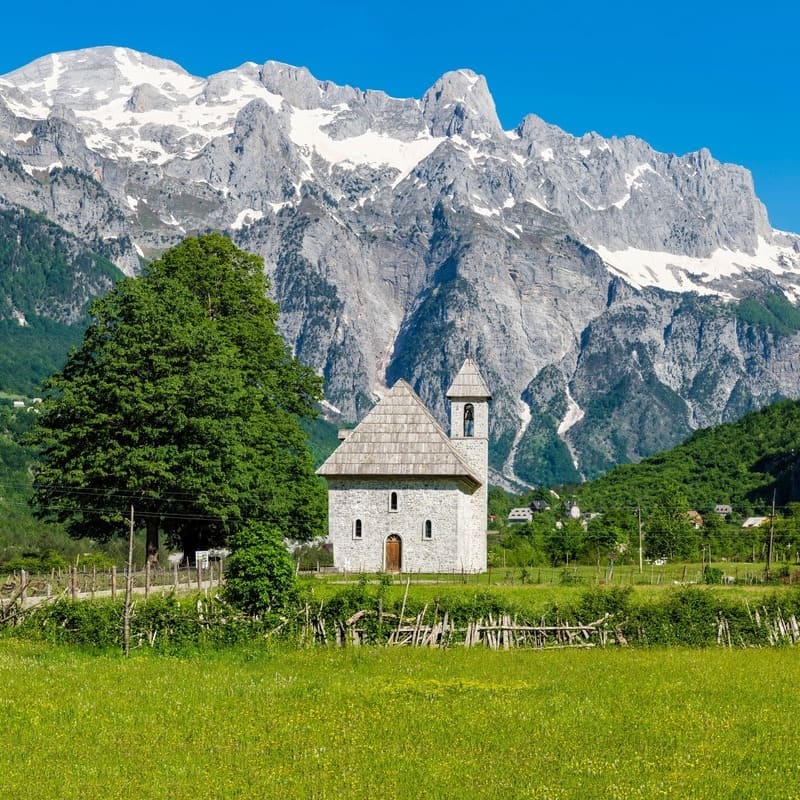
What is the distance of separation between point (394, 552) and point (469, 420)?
1162 cm

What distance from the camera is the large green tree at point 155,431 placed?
144 ft

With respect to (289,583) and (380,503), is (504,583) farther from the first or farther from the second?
(289,583)

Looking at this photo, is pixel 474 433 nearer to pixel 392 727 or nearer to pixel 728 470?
pixel 392 727

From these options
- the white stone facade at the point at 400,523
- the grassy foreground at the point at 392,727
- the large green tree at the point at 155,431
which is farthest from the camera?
the white stone facade at the point at 400,523

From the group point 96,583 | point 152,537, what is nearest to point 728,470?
point 152,537

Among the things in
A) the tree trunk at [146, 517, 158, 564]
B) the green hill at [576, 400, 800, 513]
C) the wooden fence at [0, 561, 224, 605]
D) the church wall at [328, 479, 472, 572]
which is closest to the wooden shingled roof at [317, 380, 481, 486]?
the church wall at [328, 479, 472, 572]

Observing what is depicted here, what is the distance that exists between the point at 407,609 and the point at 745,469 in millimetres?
112205

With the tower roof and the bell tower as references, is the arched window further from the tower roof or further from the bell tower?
the tower roof

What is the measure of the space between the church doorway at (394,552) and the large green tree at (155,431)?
840 centimetres

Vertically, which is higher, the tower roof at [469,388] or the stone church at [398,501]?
the tower roof at [469,388]

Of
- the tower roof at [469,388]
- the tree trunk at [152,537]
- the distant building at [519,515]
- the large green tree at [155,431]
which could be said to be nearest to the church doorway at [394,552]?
the large green tree at [155,431]

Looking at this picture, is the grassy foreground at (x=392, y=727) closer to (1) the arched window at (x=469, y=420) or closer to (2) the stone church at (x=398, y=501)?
(2) the stone church at (x=398, y=501)

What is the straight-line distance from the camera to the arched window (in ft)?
218

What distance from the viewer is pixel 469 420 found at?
6694cm
